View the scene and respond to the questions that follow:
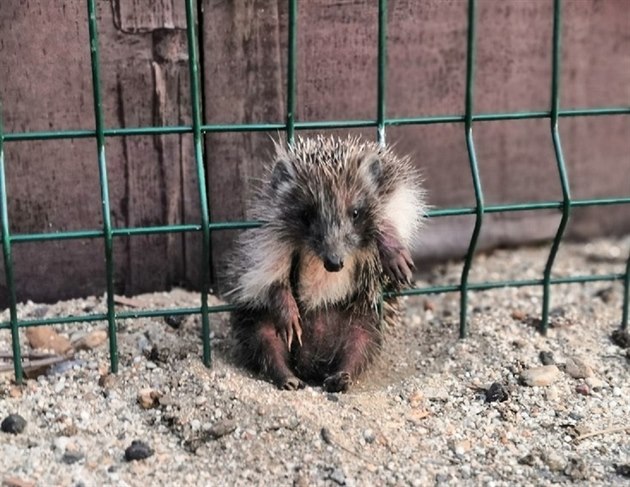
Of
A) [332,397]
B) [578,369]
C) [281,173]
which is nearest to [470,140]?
[281,173]

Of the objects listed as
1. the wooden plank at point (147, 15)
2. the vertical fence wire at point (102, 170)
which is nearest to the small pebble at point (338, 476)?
the vertical fence wire at point (102, 170)

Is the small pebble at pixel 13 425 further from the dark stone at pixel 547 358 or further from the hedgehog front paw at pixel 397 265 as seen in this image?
the dark stone at pixel 547 358

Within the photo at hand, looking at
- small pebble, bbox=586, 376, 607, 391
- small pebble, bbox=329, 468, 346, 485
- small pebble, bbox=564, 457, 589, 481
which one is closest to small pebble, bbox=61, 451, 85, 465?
small pebble, bbox=329, 468, 346, 485

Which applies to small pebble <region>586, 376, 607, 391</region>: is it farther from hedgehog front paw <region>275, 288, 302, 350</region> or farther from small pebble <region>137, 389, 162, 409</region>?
small pebble <region>137, 389, 162, 409</region>

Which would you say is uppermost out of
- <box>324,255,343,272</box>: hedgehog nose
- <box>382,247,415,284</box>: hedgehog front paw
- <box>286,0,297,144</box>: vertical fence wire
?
<box>286,0,297,144</box>: vertical fence wire

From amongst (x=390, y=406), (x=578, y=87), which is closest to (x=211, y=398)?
(x=390, y=406)

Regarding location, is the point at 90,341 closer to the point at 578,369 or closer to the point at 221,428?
the point at 221,428
